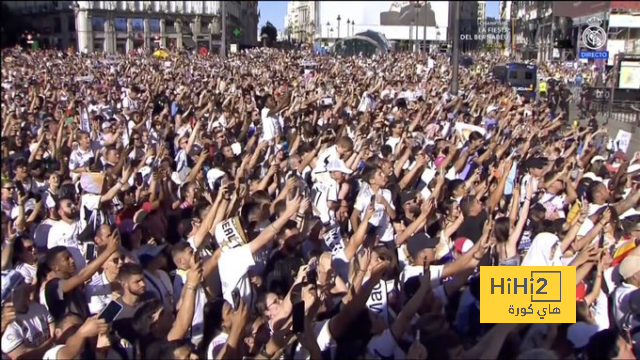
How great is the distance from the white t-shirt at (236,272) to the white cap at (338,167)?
7.80 ft

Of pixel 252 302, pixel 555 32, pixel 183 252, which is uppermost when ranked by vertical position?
pixel 555 32

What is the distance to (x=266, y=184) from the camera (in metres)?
Answer: 6.94

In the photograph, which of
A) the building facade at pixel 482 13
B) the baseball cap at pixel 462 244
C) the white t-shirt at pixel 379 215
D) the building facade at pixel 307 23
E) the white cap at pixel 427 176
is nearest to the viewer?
the baseball cap at pixel 462 244

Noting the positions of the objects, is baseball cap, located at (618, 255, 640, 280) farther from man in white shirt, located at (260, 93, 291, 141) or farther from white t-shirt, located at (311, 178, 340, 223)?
man in white shirt, located at (260, 93, 291, 141)

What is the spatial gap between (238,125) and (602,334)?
7906mm

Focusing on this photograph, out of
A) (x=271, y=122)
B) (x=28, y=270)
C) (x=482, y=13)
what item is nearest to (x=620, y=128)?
(x=482, y=13)

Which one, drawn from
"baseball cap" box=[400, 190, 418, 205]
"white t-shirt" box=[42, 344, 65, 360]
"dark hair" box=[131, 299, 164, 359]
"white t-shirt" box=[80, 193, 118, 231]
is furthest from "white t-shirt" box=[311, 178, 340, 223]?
"white t-shirt" box=[42, 344, 65, 360]

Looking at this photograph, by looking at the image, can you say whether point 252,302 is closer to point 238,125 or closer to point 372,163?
point 372,163

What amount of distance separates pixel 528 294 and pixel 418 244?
167cm

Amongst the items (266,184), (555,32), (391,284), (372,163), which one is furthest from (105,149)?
(555,32)

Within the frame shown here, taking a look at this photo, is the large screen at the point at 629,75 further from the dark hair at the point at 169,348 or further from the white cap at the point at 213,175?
the dark hair at the point at 169,348

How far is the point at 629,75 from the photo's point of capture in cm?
2072

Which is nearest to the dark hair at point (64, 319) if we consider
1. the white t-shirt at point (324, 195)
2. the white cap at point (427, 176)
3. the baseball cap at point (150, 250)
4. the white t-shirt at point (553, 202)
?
the baseball cap at point (150, 250)

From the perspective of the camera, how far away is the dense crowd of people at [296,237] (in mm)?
3828
